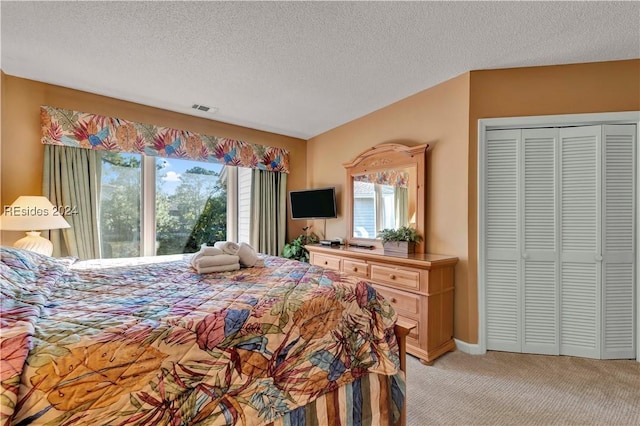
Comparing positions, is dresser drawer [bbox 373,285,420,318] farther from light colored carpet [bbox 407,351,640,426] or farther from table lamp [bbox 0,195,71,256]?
table lamp [bbox 0,195,71,256]

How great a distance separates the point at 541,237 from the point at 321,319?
2319mm

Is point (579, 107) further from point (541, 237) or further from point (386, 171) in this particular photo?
point (386, 171)

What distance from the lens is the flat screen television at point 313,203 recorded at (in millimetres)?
3992

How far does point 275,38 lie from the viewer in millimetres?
2064

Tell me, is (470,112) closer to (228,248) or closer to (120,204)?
(228,248)

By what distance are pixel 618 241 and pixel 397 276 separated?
1.88 metres

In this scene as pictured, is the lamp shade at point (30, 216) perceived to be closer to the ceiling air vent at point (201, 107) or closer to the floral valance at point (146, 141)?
the floral valance at point (146, 141)

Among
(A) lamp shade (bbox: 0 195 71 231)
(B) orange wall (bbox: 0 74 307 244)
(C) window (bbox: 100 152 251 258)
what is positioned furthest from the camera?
(C) window (bbox: 100 152 251 258)

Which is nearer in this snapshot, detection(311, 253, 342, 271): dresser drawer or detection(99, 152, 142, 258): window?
detection(99, 152, 142, 258): window

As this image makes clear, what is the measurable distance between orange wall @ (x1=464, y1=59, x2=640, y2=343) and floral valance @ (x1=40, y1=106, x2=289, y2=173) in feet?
9.15

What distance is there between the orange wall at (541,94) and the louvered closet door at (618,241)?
0.92 ft

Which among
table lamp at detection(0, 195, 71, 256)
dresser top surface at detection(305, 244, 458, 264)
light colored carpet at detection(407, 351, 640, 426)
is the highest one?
table lamp at detection(0, 195, 71, 256)

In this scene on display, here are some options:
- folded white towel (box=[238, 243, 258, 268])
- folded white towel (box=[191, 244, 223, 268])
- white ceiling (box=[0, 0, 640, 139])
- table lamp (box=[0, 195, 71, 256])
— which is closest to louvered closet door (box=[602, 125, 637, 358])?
white ceiling (box=[0, 0, 640, 139])

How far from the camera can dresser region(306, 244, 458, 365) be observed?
93.0 inches
